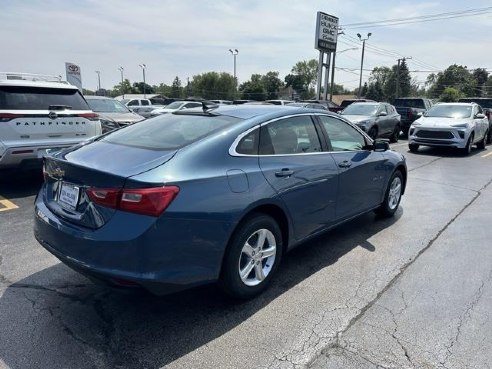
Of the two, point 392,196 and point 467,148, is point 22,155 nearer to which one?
point 392,196

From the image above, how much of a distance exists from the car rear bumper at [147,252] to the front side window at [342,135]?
1.97m

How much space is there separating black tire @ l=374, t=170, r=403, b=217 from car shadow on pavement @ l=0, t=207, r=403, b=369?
2027 mm

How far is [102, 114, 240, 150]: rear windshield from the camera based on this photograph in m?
3.26

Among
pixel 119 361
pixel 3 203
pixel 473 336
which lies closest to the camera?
pixel 119 361

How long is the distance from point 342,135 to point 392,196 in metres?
1.58

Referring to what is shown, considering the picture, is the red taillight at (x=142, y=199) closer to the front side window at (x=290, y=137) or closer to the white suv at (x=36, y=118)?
the front side window at (x=290, y=137)

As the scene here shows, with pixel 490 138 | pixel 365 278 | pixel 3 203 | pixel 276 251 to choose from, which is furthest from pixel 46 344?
pixel 490 138

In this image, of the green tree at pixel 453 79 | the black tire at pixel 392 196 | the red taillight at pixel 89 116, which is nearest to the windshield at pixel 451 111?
the black tire at pixel 392 196

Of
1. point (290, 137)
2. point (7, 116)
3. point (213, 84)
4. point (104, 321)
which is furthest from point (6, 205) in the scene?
point (213, 84)

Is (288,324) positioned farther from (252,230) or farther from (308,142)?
(308,142)

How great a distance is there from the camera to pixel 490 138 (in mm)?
17203

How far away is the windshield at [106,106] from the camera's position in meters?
11.6

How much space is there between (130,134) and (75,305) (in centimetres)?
154

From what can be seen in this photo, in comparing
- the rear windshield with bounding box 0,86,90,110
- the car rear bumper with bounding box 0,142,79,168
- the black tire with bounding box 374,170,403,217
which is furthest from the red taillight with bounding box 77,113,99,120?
the black tire with bounding box 374,170,403,217
